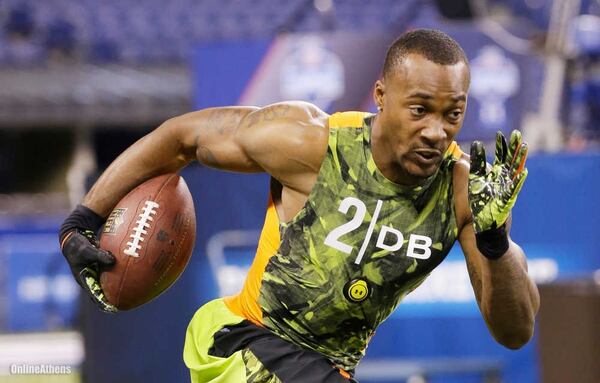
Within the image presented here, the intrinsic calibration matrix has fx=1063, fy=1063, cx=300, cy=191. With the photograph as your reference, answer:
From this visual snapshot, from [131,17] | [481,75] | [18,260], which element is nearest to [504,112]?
[481,75]

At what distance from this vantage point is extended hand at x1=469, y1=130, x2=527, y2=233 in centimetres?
291

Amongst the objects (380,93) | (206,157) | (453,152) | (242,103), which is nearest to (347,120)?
(380,93)

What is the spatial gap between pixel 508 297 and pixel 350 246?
492 mm

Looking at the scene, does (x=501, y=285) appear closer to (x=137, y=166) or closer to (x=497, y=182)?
(x=497, y=182)

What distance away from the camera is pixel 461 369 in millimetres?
6367

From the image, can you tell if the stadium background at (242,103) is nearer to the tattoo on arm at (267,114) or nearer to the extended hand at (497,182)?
the tattoo on arm at (267,114)

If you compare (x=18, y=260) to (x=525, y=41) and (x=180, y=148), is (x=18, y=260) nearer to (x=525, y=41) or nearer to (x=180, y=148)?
(x=525, y=41)

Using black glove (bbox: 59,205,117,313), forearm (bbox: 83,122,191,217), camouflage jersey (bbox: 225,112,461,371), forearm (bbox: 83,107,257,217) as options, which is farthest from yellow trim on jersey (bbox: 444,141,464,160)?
black glove (bbox: 59,205,117,313)

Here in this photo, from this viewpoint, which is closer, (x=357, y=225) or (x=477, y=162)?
(x=477, y=162)

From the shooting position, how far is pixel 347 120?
133 inches

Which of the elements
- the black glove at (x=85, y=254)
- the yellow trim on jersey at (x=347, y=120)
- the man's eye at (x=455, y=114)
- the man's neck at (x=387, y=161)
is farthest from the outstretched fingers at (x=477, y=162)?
the black glove at (x=85, y=254)

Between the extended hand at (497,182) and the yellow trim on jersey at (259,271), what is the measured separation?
2.26 ft

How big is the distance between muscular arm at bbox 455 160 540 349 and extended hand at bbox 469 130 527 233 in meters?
0.15

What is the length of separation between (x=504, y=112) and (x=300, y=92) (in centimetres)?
171
